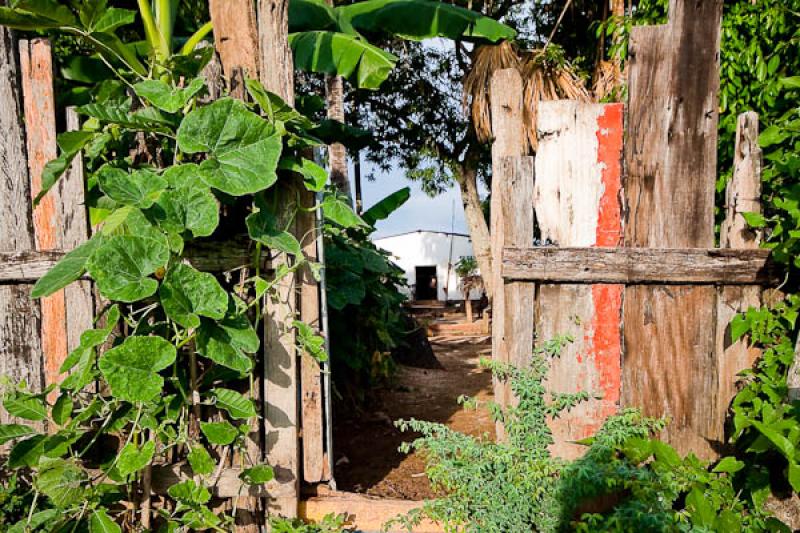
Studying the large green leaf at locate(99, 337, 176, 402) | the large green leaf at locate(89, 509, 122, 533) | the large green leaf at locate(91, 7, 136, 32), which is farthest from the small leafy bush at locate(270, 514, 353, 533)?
the large green leaf at locate(91, 7, 136, 32)

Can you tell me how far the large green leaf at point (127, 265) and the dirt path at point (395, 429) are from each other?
149cm

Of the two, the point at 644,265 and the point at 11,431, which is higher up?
the point at 644,265

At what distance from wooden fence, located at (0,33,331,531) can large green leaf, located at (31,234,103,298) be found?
1.34 feet

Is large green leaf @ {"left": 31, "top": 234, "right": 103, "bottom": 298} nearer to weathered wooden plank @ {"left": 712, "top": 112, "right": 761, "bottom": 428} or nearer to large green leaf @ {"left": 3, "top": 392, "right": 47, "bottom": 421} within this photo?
large green leaf @ {"left": 3, "top": 392, "right": 47, "bottom": 421}

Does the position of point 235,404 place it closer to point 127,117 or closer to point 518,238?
point 127,117

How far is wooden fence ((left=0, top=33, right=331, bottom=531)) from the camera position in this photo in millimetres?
2121

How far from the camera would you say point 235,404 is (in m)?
1.96

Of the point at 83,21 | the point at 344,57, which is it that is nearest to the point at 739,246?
the point at 83,21

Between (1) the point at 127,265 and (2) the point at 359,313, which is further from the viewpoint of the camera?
(2) the point at 359,313

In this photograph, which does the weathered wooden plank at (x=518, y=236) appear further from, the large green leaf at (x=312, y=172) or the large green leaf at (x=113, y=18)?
the large green leaf at (x=113, y=18)

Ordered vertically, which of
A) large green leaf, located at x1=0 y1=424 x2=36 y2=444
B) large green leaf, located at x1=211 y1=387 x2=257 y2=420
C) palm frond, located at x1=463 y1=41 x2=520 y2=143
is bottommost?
large green leaf, located at x1=0 y1=424 x2=36 y2=444

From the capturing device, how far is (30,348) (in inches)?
86.3

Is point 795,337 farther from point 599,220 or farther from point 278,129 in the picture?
point 278,129

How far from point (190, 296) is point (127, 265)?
202mm
